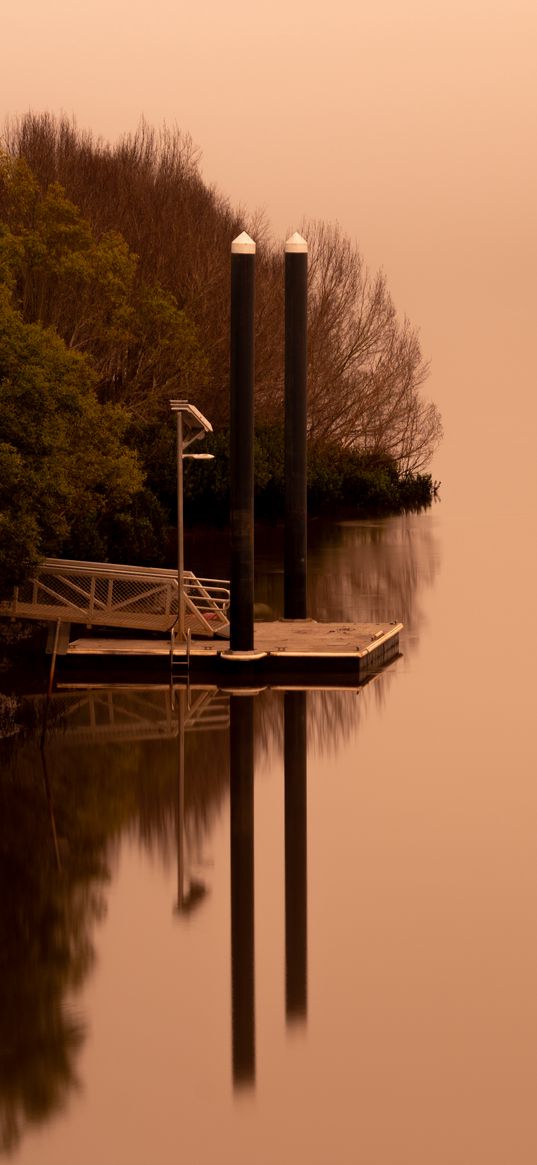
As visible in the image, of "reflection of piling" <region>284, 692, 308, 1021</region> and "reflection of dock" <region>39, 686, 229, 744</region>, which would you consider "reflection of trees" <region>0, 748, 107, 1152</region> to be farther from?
"reflection of dock" <region>39, 686, 229, 744</region>

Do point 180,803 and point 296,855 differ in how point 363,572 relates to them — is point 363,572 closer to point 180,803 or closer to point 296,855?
point 180,803

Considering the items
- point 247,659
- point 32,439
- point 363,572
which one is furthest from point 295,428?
point 363,572

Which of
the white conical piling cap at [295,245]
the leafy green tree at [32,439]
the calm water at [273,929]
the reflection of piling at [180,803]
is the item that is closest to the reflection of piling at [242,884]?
the calm water at [273,929]

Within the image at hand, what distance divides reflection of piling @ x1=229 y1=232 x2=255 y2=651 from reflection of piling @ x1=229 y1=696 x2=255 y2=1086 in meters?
1.49

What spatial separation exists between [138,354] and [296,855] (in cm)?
3024

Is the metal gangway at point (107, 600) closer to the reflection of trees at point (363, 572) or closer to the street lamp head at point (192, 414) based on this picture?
Result: the street lamp head at point (192, 414)

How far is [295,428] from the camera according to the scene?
1085 inches

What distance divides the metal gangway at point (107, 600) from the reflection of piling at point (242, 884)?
8.86 ft

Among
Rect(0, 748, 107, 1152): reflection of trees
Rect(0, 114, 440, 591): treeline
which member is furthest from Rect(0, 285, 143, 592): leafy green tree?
Rect(0, 748, 107, 1152): reflection of trees

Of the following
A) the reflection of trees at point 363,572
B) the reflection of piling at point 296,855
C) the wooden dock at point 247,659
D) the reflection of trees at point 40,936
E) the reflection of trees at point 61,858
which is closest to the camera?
the reflection of trees at point 40,936

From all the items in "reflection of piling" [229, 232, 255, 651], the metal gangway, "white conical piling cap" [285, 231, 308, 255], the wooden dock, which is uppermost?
"white conical piling cap" [285, 231, 308, 255]

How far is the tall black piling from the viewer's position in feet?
90.1

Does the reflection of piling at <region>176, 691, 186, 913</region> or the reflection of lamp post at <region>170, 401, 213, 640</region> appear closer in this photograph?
the reflection of piling at <region>176, 691, 186, 913</region>

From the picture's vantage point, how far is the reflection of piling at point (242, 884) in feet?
37.8
